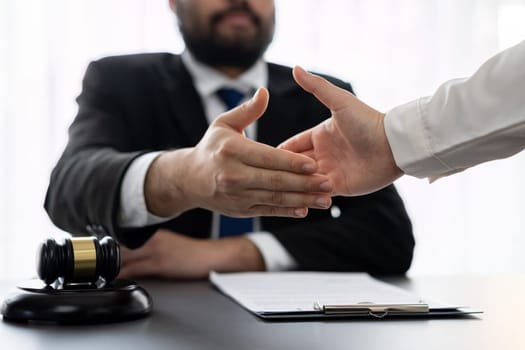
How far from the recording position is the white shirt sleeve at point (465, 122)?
0.92 meters

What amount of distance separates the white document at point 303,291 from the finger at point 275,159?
0.17 meters

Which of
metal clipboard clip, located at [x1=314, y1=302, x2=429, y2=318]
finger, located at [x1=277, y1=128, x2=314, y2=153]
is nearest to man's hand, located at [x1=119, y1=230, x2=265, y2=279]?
finger, located at [x1=277, y1=128, x2=314, y2=153]

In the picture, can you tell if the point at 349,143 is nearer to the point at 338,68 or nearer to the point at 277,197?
the point at 277,197

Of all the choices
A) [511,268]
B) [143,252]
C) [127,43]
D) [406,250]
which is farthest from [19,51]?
[511,268]

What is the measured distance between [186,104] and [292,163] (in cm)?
94

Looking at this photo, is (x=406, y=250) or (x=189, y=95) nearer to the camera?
(x=406, y=250)

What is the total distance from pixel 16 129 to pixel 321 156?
180cm

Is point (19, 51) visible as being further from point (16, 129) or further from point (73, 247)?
point (73, 247)

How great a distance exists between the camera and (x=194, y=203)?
1203 mm

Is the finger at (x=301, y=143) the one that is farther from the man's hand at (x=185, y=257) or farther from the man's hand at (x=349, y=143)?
the man's hand at (x=185, y=257)

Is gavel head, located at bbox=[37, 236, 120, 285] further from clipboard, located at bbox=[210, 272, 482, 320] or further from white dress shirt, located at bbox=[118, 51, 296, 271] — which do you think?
white dress shirt, located at bbox=[118, 51, 296, 271]

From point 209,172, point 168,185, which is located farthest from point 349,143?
point 168,185

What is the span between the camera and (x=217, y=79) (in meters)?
1.98

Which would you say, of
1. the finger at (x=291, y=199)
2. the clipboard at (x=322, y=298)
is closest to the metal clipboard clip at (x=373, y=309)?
the clipboard at (x=322, y=298)
